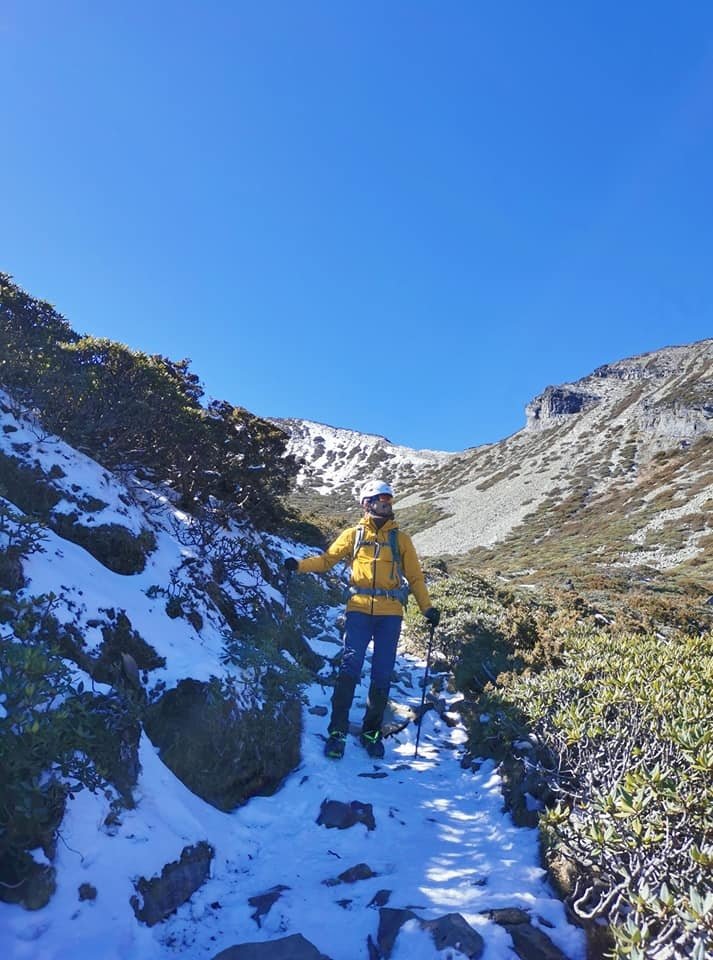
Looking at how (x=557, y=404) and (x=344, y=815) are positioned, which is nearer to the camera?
(x=344, y=815)

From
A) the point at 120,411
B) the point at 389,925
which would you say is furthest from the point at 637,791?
the point at 120,411

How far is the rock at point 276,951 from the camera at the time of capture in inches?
119

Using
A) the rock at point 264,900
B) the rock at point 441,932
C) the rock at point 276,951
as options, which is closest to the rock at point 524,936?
the rock at point 441,932

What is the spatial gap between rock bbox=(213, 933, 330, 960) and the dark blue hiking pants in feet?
10.0

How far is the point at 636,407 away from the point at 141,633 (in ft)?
288

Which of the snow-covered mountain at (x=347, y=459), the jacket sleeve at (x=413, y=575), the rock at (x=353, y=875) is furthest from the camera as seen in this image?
the snow-covered mountain at (x=347, y=459)

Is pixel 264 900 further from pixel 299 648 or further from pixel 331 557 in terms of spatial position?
pixel 299 648

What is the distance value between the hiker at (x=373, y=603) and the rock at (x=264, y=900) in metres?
2.23

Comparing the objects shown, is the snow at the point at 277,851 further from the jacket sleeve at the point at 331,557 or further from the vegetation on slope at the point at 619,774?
the jacket sleeve at the point at 331,557

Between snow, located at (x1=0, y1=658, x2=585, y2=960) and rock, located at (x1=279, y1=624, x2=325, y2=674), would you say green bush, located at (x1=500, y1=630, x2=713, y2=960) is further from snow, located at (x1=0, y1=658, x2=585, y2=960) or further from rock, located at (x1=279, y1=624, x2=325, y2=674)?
rock, located at (x1=279, y1=624, x2=325, y2=674)

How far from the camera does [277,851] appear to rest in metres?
4.28

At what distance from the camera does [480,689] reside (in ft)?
27.3

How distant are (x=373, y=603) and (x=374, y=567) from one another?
0.43m

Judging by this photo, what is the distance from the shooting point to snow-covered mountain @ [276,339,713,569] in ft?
130
